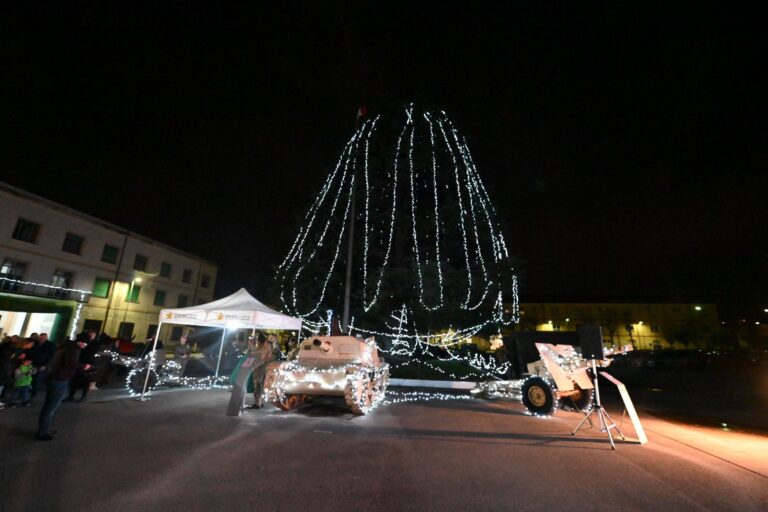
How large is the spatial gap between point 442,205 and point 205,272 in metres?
27.3

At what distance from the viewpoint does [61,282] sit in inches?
922

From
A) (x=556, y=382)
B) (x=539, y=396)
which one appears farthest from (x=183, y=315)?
(x=556, y=382)

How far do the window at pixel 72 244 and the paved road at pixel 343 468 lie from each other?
22250 mm

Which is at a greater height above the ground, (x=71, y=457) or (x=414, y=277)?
(x=414, y=277)

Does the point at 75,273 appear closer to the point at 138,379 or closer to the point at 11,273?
the point at 11,273

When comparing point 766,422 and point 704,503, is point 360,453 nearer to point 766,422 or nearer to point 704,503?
point 704,503

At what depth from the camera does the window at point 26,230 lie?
69.8 feet

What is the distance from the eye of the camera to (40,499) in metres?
3.45

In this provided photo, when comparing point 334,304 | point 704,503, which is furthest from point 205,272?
point 704,503

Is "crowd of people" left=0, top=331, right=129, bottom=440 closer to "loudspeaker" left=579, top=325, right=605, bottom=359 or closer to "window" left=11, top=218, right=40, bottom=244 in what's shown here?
"loudspeaker" left=579, top=325, right=605, bottom=359

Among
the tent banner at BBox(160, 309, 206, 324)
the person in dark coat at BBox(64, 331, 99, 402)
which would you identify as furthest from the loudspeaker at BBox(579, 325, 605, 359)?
the person in dark coat at BBox(64, 331, 99, 402)

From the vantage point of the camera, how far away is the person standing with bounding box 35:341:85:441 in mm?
5379

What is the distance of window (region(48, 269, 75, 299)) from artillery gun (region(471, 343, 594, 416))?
1086 inches

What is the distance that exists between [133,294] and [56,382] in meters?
27.6
